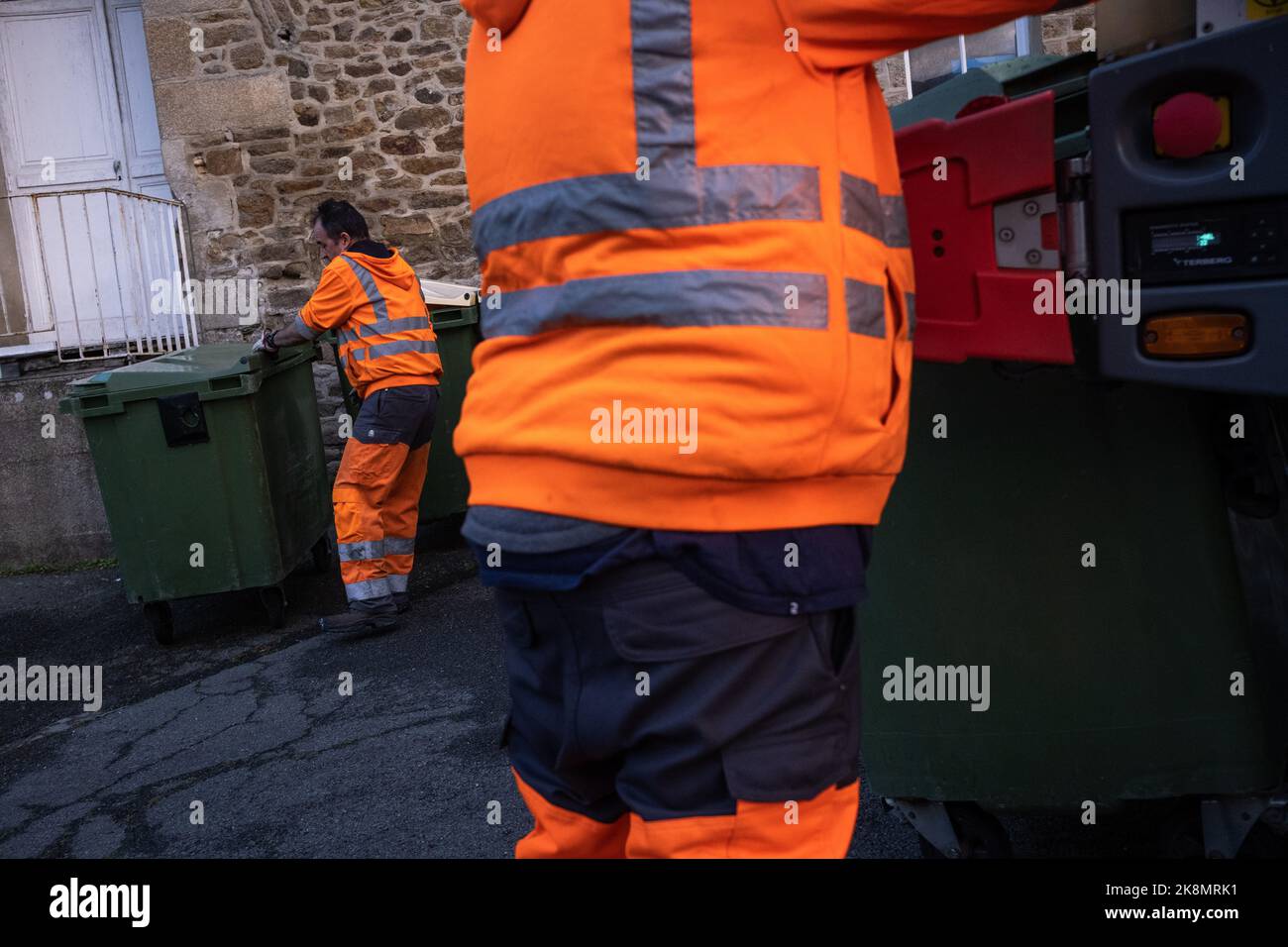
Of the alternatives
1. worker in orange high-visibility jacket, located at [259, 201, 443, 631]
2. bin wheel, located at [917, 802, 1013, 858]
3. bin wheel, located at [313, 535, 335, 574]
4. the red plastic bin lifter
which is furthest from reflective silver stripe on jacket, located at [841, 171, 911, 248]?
bin wheel, located at [313, 535, 335, 574]

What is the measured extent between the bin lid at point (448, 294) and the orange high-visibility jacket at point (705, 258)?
5.40 m

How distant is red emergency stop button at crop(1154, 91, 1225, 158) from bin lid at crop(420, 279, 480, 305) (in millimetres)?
5312

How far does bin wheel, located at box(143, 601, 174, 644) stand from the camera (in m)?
5.58

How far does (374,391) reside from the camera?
5602mm

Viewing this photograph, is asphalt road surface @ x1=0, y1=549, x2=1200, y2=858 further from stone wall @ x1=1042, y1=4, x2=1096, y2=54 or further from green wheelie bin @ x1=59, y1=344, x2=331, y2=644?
stone wall @ x1=1042, y1=4, x2=1096, y2=54

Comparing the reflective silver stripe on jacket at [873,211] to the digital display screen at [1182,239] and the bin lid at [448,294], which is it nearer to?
Result: the digital display screen at [1182,239]

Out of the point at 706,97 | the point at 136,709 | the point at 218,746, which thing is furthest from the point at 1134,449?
the point at 136,709

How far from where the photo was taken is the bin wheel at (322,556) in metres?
6.64

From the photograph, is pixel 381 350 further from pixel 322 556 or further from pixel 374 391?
pixel 322 556

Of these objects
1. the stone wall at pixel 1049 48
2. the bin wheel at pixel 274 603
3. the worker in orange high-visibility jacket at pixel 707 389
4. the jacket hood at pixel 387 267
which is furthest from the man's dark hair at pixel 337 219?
the worker in orange high-visibility jacket at pixel 707 389

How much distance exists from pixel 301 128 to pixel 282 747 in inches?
207

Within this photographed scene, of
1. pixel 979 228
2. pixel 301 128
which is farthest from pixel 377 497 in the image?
pixel 979 228
